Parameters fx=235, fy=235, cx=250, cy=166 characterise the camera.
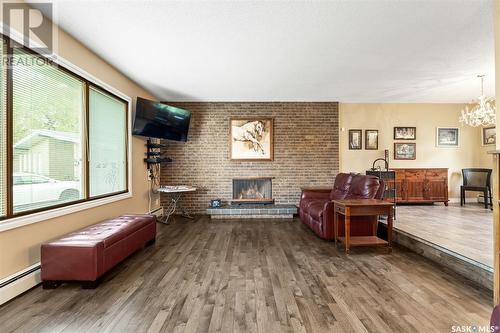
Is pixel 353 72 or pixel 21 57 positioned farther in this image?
pixel 353 72

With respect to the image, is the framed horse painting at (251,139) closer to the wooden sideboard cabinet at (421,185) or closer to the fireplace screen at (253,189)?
the fireplace screen at (253,189)

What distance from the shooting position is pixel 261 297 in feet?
6.75

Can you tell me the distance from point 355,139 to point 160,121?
4718 mm

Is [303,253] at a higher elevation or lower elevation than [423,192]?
lower

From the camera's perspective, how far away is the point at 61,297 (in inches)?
81.9

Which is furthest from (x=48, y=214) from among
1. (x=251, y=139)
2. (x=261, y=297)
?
(x=251, y=139)

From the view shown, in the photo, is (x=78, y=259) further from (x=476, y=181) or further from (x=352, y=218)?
(x=476, y=181)

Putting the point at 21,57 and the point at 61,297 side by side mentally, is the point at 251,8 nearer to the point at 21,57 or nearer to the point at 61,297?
the point at 21,57

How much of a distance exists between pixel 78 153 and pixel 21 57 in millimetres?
1163

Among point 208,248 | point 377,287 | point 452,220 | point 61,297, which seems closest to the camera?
point 61,297

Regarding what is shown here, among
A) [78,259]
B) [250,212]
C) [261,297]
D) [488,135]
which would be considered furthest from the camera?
[488,135]

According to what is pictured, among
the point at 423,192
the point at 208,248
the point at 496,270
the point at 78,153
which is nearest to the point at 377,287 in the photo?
the point at 496,270

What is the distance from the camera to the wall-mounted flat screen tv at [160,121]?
4.35 m

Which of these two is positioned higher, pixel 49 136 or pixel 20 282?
pixel 49 136
